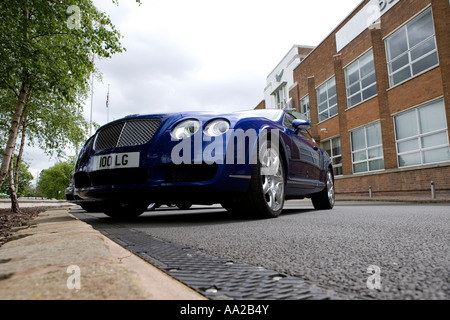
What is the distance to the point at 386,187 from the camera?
539 inches

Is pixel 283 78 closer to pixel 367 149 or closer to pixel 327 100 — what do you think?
pixel 327 100

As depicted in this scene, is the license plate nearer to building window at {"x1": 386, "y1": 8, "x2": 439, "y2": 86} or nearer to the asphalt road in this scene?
the asphalt road

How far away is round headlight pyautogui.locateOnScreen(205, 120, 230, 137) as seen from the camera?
3.24 meters

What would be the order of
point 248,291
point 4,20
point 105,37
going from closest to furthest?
1. point 248,291
2. point 4,20
3. point 105,37

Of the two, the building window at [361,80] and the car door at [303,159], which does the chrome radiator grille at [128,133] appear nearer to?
the car door at [303,159]

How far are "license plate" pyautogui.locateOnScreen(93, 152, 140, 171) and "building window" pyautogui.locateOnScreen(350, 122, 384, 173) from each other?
13602 millimetres

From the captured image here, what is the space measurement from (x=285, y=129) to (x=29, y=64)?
4.76 meters

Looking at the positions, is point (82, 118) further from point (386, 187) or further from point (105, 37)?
point (386, 187)

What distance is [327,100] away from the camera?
757 inches

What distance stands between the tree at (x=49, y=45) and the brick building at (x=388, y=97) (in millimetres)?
11039

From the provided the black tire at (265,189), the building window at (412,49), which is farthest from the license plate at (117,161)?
the building window at (412,49)

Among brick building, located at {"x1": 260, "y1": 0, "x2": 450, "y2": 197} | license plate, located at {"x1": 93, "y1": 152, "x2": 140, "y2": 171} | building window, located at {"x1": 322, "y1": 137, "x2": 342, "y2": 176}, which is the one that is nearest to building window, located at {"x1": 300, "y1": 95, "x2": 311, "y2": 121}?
brick building, located at {"x1": 260, "y1": 0, "x2": 450, "y2": 197}

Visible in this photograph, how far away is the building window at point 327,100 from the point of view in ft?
60.7

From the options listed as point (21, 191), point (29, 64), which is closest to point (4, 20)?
point (29, 64)
